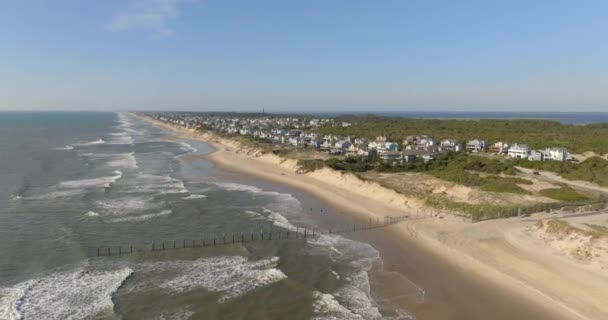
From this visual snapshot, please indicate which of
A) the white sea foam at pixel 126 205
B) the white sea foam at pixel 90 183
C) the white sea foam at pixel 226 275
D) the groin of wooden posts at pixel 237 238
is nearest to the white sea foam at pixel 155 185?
the white sea foam at pixel 90 183

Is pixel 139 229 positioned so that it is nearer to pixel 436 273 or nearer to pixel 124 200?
pixel 124 200

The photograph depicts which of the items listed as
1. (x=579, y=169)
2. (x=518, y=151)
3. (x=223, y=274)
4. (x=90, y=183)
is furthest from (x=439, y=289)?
(x=518, y=151)

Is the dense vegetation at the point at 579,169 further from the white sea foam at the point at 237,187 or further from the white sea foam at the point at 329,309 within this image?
the white sea foam at the point at 329,309

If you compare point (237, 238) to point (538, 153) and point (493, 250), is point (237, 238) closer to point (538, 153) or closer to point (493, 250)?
point (493, 250)

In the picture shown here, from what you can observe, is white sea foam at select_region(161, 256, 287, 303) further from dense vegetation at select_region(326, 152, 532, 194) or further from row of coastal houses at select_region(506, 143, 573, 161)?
row of coastal houses at select_region(506, 143, 573, 161)

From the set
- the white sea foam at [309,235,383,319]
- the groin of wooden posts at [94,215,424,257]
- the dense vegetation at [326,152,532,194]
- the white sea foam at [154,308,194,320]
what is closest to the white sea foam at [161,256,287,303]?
the white sea foam at [154,308,194,320]

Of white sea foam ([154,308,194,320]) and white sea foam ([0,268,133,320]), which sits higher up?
white sea foam ([0,268,133,320])
